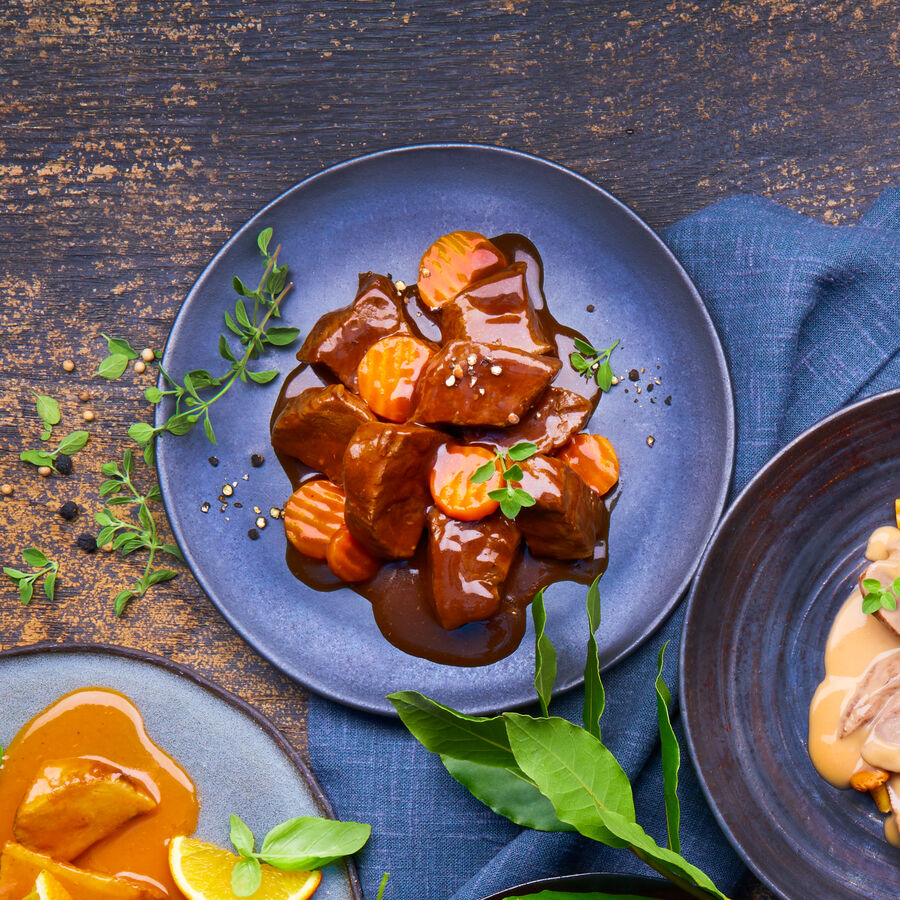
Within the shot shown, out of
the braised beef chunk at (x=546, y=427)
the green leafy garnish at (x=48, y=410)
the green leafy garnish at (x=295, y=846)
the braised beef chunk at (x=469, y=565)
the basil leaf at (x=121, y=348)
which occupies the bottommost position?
the green leafy garnish at (x=295, y=846)

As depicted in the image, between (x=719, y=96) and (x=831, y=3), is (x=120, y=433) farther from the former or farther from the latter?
(x=831, y=3)

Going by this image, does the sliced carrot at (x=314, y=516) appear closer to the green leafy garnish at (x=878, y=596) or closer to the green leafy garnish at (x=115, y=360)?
the green leafy garnish at (x=115, y=360)

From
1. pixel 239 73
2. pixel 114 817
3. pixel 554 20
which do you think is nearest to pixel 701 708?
pixel 114 817

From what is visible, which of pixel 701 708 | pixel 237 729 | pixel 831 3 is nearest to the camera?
pixel 701 708

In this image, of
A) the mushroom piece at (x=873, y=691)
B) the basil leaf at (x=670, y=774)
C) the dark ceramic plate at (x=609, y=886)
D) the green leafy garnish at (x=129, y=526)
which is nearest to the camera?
the basil leaf at (x=670, y=774)

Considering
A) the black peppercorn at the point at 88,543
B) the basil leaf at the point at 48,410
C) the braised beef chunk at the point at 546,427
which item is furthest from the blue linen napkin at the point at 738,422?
the basil leaf at the point at 48,410

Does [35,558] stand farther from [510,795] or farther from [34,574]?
[510,795]

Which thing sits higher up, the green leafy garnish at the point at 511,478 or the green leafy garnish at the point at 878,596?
the green leafy garnish at the point at 511,478

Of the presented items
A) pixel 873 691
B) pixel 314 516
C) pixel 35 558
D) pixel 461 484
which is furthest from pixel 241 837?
pixel 873 691
